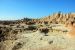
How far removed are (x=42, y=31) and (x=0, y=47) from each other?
7.29m

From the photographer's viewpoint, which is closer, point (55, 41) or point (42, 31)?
point (55, 41)

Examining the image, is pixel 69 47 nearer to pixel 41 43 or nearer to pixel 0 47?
pixel 41 43

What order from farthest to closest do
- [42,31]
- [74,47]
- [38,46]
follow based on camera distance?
1. [42,31]
2. [38,46]
3. [74,47]

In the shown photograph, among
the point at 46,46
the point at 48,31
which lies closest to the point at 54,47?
the point at 46,46

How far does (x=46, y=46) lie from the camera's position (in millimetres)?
Result: 16906

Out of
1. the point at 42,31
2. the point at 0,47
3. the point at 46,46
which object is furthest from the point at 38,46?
the point at 42,31

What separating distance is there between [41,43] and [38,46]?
1.00 m

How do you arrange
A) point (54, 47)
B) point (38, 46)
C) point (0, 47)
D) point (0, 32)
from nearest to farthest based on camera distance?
point (54, 47)
point (38, 46)
point (0, 47)
point (0, 32)

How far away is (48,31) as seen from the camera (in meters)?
25.7

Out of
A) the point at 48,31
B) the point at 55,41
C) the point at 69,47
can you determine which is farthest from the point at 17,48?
the point at 48,31

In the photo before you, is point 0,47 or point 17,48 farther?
point 0,47

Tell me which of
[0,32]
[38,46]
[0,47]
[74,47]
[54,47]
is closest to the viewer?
[74,47]

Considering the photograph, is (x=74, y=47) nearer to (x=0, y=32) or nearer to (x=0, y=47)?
(x=0, y=47)

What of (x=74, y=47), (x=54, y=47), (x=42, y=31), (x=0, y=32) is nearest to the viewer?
(x=74, y=47)
